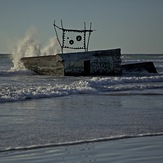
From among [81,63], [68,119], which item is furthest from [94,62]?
[68,119]

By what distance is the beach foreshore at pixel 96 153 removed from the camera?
6059mm

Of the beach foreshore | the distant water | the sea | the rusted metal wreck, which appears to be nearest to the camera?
the beach foreshore

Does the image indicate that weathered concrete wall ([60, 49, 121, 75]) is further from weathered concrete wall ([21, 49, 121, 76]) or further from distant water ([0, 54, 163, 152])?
distant water ([0, 54, 163, 152])

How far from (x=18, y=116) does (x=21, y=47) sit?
97.6 ft

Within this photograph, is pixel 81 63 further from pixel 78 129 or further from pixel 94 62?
pixel 78 129

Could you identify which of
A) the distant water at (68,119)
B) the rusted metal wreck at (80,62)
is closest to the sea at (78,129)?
the distant water at (68,119)

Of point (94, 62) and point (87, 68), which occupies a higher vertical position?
point (94, 62)

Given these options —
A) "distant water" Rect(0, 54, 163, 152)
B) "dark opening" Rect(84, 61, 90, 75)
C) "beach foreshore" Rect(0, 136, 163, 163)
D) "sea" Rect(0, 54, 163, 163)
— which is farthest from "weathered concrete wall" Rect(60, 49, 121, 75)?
"beach foreshore" Rect(0, 136, 163, 163)

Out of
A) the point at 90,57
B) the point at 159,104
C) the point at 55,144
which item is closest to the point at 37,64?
the point at 90,57

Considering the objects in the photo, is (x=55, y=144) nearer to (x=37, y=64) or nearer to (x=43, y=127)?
(x=43, y=127)

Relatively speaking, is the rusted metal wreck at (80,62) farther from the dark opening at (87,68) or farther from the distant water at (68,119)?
the distant water at (68,119)

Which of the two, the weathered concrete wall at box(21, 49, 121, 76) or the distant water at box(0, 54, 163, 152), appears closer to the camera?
the distant water at box(0, 54, 163, 152)

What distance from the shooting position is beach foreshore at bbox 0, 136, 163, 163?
6.06m

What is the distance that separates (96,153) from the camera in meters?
6.45
